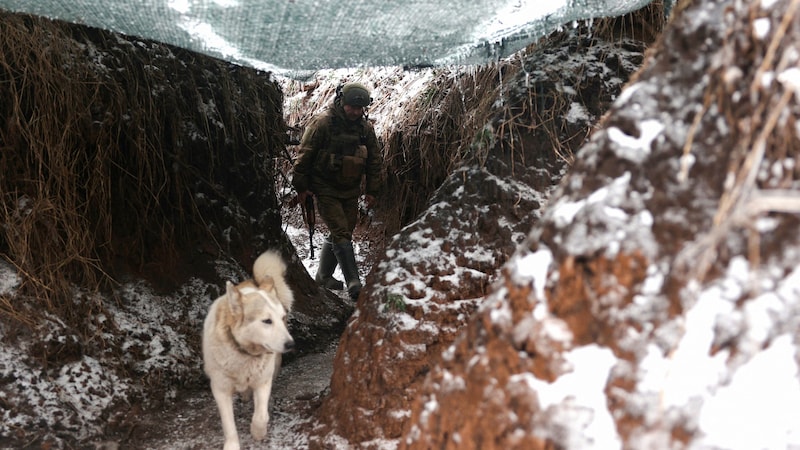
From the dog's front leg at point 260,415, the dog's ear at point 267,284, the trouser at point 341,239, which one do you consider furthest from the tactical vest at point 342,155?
A: the dog's front leg at point 260,415

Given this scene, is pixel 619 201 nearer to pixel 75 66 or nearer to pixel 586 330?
pixel 586 330

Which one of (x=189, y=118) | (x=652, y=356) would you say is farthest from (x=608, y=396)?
(x=189, y=118)

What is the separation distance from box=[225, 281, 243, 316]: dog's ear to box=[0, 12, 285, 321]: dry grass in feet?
4.04

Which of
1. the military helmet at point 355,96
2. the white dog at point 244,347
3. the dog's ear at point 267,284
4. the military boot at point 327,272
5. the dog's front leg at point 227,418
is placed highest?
the military helmet at point 355,96

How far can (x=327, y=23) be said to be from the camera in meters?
3.06

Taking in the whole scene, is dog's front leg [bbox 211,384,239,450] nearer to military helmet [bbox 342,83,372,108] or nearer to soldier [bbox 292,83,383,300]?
soldier [bbox 292,83,383,300]

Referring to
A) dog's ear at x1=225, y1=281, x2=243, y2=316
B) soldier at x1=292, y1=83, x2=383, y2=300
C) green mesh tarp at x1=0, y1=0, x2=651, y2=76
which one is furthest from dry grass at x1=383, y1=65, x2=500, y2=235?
dog's ear at x1=225, y1=281, x2=243, y2=316

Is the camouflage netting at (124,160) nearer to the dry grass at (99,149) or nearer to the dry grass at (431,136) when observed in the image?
the dry grass at (99,149)

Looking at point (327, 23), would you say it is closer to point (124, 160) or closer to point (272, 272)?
point (272, 272)

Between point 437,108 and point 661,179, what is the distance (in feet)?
16.8

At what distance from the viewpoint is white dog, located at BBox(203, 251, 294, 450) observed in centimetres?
335

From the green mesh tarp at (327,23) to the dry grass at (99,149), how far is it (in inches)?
38.3

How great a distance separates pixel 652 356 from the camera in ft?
3.91

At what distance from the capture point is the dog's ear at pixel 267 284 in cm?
368
